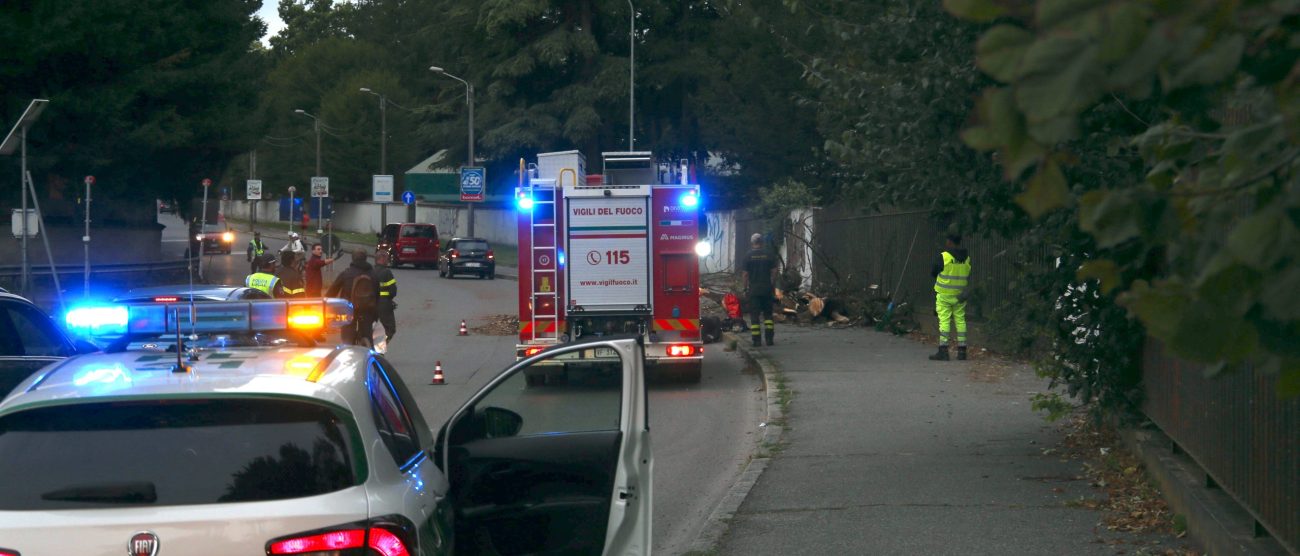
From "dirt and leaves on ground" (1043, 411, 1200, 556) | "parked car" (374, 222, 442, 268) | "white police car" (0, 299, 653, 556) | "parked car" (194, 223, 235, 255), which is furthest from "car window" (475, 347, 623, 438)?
"parked car" (374, 222, 442, 268)

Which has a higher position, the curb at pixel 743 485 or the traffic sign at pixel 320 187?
the traffic sign at pixel 320 187

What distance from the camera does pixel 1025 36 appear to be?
1.92 meters

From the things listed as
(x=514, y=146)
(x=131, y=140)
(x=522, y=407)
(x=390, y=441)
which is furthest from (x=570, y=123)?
(x=390, y=441)

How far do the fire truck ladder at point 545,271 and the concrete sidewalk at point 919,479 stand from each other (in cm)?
311

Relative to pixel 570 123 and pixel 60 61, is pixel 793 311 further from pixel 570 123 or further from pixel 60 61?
pixel 570 123

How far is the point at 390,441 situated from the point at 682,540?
3715mm

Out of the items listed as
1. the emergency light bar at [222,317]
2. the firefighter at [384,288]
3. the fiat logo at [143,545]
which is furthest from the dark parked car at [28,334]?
the firefighter at [384,288]

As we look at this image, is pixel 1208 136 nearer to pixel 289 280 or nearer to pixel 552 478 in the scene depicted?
pixel 552 478

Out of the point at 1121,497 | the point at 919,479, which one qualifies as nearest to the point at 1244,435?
the point at 1121,497

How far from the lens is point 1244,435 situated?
622 centimetres

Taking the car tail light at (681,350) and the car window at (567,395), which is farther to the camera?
the car tail light at (681,350)

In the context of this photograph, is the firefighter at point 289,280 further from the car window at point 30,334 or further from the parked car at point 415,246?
the parked car at point 415,246

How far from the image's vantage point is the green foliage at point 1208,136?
180 centimetres

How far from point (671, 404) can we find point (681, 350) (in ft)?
4.67
